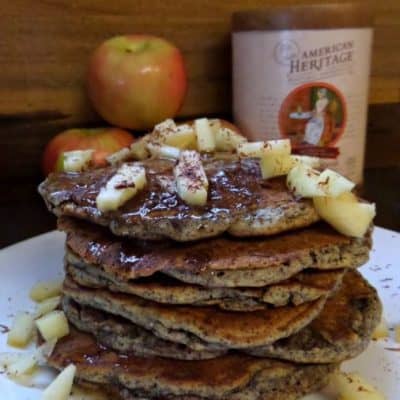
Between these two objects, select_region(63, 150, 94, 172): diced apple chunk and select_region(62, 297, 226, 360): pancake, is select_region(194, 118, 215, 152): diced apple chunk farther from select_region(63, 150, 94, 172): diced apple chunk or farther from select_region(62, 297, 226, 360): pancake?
select_region(62, 297, 226, 360): pancake

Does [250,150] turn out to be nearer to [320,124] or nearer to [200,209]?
[200,209]

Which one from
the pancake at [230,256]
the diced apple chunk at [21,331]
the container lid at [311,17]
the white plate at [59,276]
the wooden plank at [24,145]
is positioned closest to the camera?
the pancake at [230,256]

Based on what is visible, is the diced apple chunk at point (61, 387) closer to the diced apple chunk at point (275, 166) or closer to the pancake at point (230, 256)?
the pancake at point (230, 256)

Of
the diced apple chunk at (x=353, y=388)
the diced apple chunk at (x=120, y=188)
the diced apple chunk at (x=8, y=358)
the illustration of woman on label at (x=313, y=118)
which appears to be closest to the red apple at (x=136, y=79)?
the illustration of woman on label at (x=313, y=118)

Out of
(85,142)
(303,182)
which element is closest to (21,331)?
(303,182)

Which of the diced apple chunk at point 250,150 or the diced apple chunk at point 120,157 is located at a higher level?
the diced apple chunk at point 250,150

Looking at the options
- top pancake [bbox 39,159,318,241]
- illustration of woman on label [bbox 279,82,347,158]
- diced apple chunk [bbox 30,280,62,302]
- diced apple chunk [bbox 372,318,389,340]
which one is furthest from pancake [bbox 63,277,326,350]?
illustration of woman on label [bbox 279,82,347,158]
